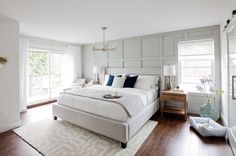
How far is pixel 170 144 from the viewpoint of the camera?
2348 mm

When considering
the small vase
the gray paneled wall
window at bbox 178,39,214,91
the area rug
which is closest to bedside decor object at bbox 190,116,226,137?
the small vase

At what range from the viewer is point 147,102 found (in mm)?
3201

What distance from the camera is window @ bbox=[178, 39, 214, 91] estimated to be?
3.66m

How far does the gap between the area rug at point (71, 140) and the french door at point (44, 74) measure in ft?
7.02

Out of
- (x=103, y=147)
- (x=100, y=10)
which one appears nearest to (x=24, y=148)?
(x=103, y=147)

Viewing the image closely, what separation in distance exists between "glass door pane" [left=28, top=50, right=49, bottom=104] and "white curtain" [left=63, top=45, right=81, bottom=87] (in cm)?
71

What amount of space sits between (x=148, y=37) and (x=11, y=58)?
12.2ft

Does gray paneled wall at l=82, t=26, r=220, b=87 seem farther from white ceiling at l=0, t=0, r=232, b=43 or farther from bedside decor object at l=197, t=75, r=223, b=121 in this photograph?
bedside decor object at l=197, t=75, r=223, b=121

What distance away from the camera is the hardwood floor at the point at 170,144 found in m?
2.11

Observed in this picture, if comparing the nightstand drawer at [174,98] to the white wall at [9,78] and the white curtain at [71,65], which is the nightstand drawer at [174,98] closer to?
the white wall at [9,78]

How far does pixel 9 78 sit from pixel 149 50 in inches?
149

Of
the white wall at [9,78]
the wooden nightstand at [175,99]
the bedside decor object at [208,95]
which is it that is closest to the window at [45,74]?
the white wall at [9,78]

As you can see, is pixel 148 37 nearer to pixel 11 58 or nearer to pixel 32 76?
pixel 11 58

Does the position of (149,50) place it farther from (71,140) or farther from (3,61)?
(3,61)
